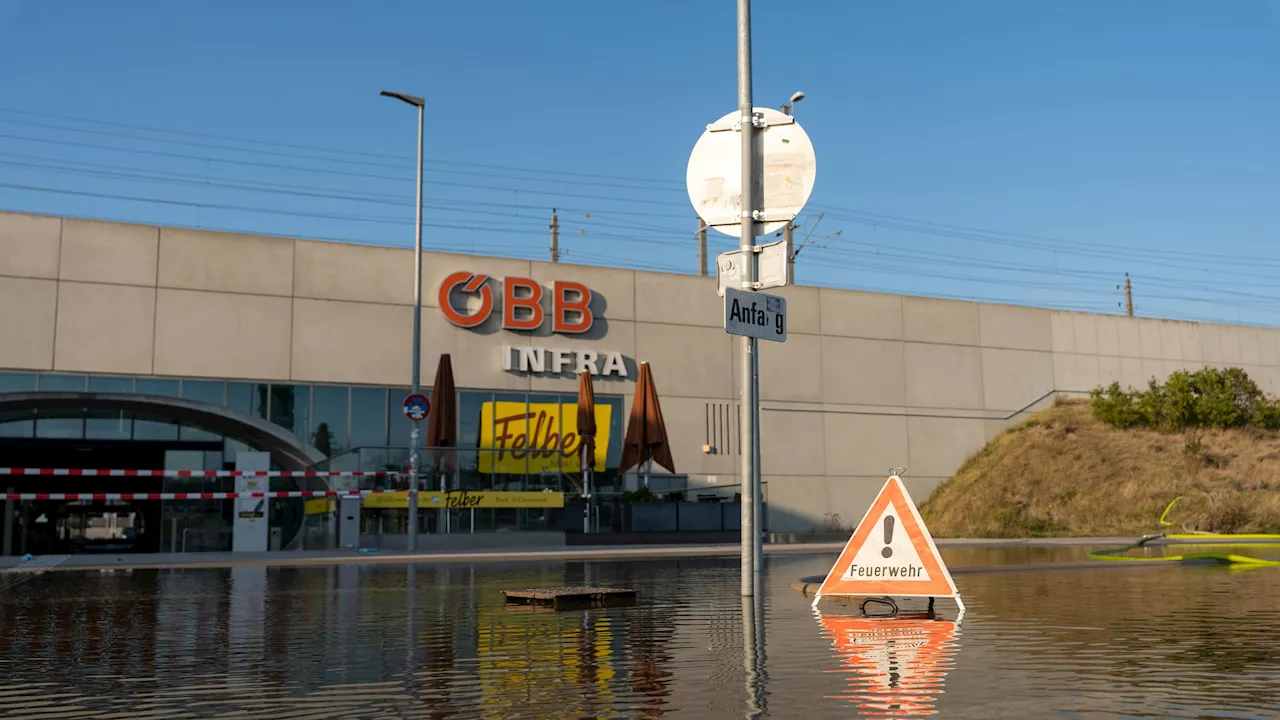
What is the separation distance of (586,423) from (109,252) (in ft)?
48.8

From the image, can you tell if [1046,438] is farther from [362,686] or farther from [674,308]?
[362,686]

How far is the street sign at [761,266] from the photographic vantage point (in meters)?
11.9

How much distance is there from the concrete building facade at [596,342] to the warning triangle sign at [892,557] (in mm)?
27499

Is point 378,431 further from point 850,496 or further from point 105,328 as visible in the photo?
point 850,496

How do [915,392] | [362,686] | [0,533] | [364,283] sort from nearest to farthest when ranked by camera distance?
[362,686] < [0,533] < [364,283] < [915,392]

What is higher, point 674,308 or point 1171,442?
point 674,308

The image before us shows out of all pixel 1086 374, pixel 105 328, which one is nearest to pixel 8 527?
pixel 105 328

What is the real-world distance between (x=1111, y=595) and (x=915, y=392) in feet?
113

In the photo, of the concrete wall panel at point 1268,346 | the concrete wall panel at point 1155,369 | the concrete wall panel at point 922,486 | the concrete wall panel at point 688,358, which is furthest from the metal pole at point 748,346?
the concrete wall panel at point 1268,346

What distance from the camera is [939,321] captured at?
48.6 m

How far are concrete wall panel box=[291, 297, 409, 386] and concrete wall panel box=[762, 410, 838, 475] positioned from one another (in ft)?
43.0

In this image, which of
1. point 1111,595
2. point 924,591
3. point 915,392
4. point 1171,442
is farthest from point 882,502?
point 1171,442

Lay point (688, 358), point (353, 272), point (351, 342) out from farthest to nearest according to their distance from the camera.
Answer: point (688, 358)
point (353, 272)
point (351, 342)

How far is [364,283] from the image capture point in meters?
37.8
